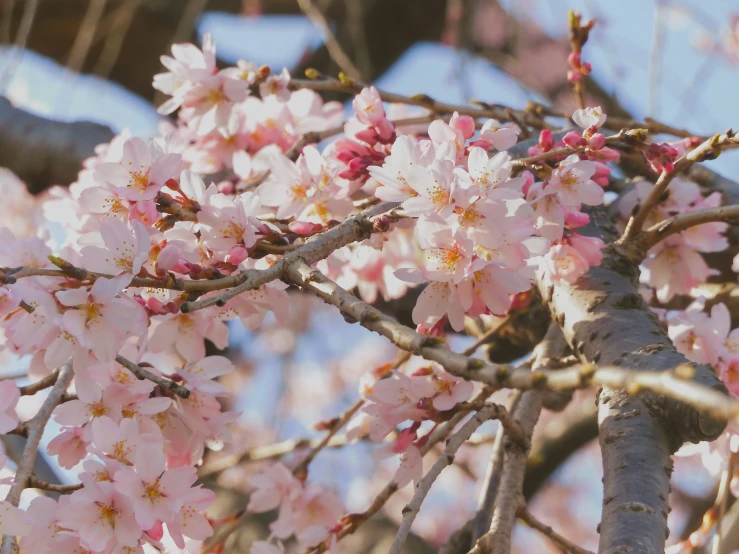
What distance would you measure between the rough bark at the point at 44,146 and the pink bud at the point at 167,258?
55.1 inches

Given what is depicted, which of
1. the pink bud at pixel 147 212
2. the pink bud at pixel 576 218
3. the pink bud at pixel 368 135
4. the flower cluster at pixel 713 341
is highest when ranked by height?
the pink bud at pixel 576 218

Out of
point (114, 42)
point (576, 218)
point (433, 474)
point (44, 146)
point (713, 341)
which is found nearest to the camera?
point (433, 474)

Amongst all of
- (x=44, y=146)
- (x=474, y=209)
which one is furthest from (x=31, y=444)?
(x=44, y=146)

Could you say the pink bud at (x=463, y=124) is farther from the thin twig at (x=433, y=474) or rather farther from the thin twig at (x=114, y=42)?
the thin twig at (x=114, y=42)

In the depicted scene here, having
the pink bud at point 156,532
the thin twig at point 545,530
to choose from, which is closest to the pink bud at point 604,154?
the thin twig at point 545,530

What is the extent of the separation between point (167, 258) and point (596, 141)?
53 cm

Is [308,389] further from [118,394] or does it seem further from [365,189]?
[118,394]

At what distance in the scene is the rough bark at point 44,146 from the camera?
81.7 inches

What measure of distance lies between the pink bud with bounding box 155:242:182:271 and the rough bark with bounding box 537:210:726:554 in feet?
1.74

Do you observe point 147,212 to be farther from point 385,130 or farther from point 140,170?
point 385,130

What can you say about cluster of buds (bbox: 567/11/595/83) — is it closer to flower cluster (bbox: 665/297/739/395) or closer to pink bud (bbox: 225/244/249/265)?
flower cluster (bbox: 665/297/739/395)

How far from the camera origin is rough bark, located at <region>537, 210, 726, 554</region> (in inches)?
31.0

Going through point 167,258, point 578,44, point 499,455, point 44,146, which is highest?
point 578,44

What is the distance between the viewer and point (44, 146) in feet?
6.90
